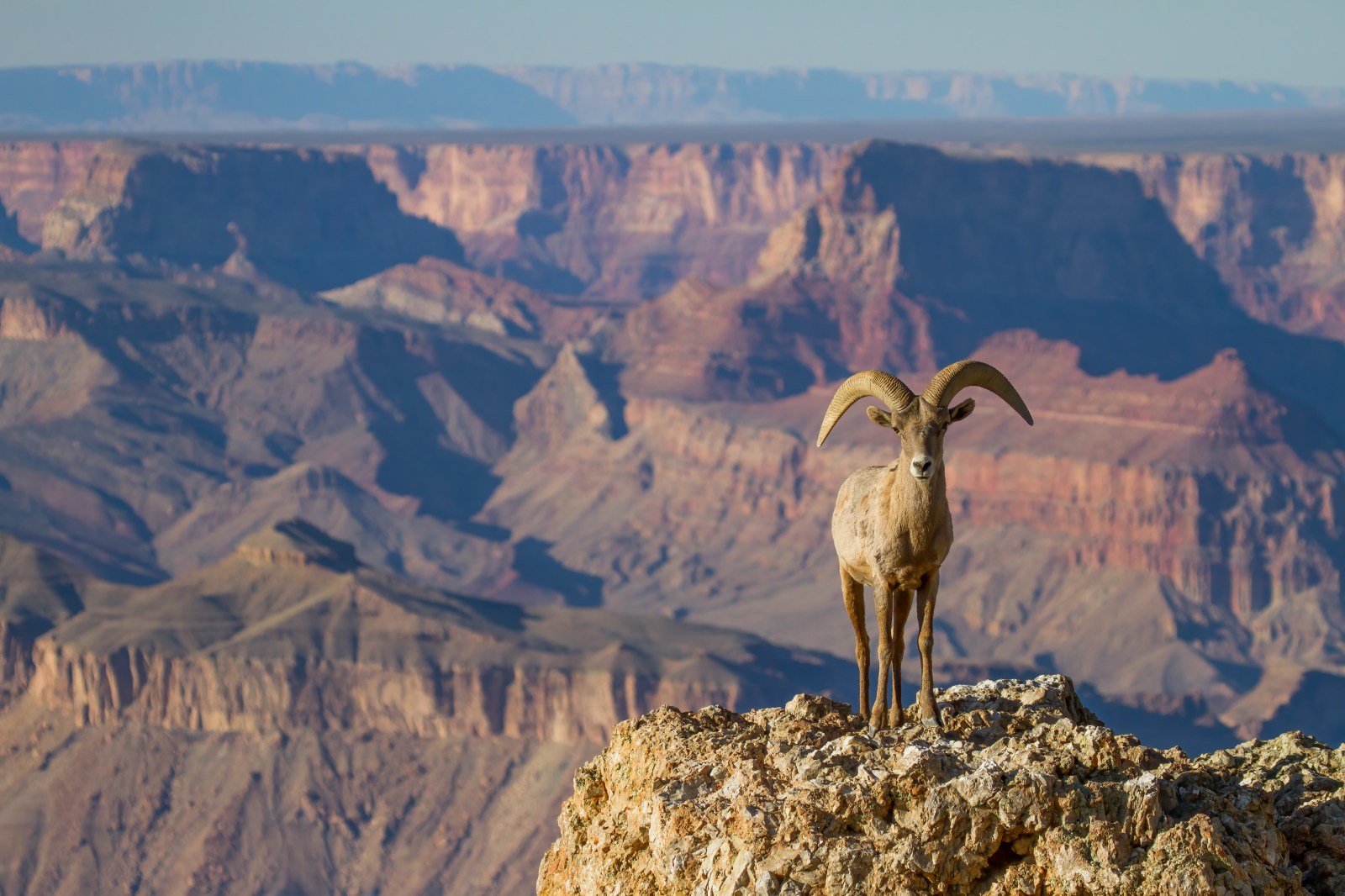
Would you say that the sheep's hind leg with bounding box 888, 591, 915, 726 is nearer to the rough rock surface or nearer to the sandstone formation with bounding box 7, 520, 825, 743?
the rough rock surface

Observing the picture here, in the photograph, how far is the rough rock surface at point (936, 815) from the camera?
20094mm

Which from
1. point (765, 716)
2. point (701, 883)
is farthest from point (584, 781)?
point (701, 883)

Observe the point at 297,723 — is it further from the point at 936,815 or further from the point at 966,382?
the point at 936,815

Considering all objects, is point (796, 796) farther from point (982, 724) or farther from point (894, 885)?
point (982, 724)

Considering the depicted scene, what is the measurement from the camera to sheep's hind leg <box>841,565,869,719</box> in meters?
25.2

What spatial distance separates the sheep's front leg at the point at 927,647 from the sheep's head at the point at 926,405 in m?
1.45

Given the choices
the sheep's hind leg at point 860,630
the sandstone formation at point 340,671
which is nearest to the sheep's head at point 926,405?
the sheep's hind leg at point 860,630

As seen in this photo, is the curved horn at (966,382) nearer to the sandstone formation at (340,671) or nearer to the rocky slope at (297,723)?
the rocky slope at (297,723)

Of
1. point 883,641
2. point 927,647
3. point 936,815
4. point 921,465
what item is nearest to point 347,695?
point 883,641

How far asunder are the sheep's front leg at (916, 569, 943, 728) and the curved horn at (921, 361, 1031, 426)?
1950mm

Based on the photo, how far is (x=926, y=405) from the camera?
943 inches

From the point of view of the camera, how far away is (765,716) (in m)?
24.3

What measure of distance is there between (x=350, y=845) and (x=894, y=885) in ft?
380

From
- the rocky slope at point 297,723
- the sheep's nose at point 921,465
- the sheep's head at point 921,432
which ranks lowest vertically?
the rocky slope at point 297,723
